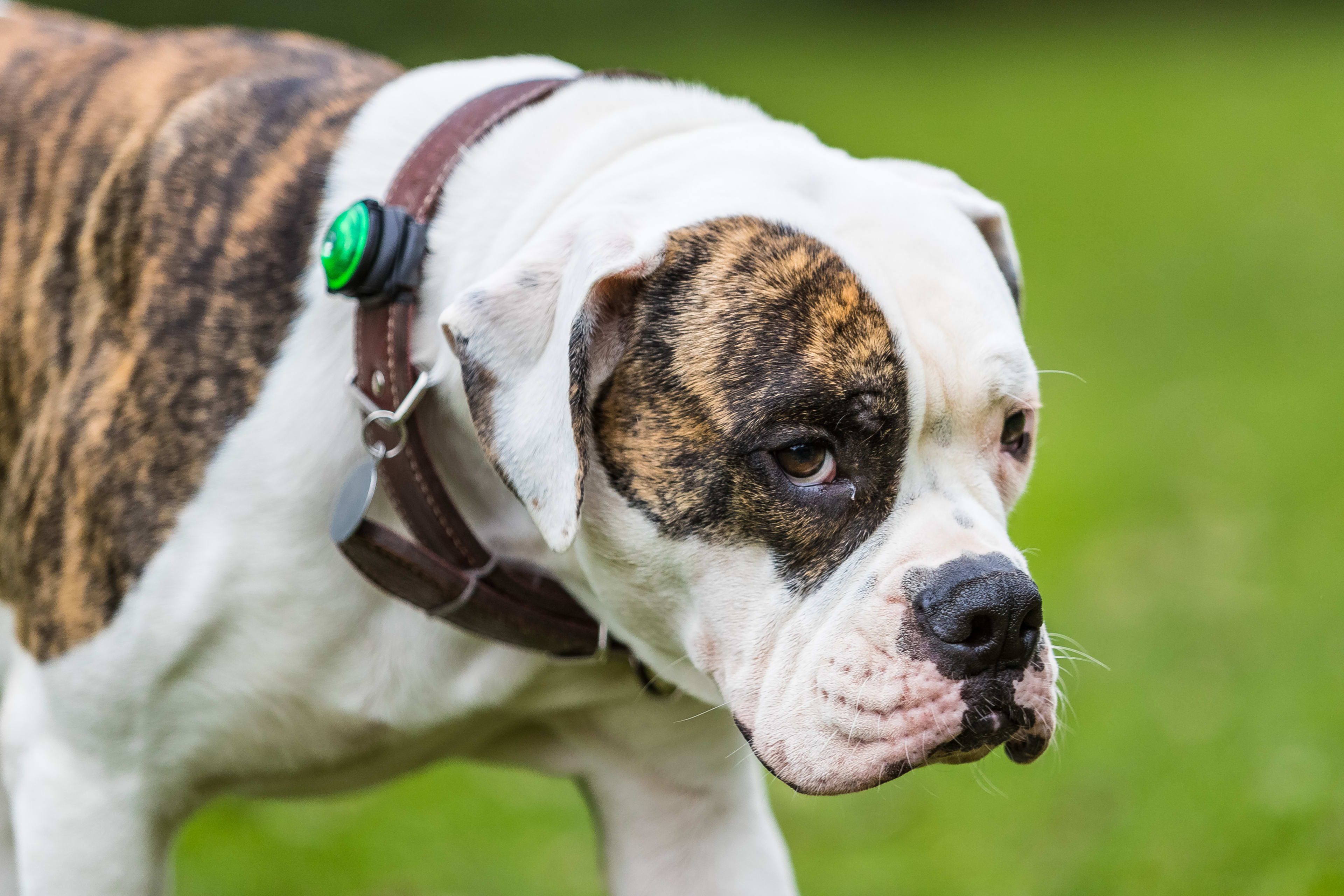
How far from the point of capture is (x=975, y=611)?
227cm

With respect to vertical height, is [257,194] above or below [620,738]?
above

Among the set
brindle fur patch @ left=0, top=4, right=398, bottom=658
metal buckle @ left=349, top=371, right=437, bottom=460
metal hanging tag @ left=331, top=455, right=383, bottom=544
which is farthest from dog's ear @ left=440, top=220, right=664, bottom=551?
brindle fur patch @ left=0, top=4, right=398, bottom=658

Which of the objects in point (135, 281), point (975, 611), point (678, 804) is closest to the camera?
point (975, 611)

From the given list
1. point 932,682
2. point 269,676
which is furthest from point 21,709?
point 932,682

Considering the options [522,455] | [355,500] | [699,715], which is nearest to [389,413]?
[355,500]

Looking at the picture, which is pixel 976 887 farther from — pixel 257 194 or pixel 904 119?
pixel 904 119

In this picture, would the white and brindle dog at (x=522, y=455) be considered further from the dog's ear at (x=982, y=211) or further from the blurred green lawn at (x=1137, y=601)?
the blurred green lawn at (x=1137, y=601)

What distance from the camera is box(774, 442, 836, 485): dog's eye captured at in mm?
2350

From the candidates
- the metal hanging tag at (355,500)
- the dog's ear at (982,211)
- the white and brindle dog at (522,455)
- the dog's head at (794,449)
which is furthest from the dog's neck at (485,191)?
the dog's ear at (982,211)

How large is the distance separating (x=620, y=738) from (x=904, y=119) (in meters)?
14.6

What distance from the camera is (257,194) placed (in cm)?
276

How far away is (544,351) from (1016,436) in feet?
2.58

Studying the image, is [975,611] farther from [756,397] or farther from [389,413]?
[389,413]

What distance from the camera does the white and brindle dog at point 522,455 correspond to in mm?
2346
